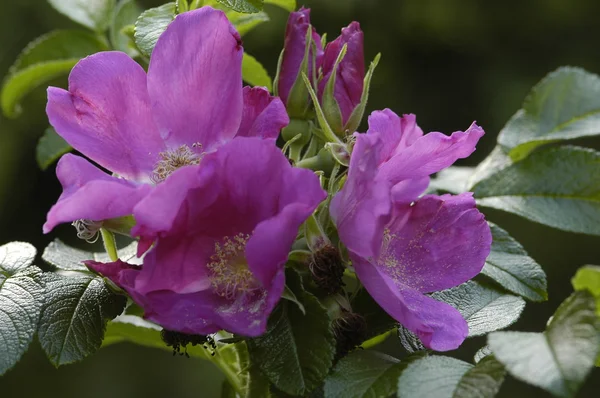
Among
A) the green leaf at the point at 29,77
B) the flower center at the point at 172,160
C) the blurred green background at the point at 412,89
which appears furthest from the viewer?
the blurred green background at the point at 412,89

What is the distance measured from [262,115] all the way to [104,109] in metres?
0.14

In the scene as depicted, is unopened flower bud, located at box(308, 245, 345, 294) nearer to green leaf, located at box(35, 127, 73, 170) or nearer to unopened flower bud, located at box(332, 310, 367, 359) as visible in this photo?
unopened flower bud, located at box(332, 310, 367, 359)

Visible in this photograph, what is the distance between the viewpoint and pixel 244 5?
31.4 inches

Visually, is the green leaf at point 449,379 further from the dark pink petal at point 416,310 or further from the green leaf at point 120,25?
the green leaf at point 120,25

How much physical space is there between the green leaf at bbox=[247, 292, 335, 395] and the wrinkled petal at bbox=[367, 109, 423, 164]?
15cm

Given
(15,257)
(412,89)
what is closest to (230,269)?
(15,257)

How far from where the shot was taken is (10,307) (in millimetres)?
728

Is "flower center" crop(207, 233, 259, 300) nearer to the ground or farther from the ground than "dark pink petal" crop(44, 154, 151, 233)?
nearer to the ground

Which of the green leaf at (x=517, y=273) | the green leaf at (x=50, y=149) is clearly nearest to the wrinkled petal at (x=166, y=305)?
the green leaf at (x=517, y=273)

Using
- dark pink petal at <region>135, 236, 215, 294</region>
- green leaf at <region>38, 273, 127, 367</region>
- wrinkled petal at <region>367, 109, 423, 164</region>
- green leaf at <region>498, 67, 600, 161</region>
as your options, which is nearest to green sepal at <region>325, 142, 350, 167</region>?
wrinkled petal at <region>367, 109, 423, 164</region>

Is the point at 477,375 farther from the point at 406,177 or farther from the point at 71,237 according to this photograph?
the point at 71,237

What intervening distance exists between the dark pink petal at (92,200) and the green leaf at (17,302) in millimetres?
120

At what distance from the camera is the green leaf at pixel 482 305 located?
78 cm

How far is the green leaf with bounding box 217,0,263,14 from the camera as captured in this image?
0.79 m
